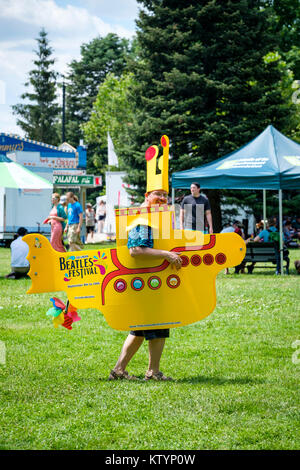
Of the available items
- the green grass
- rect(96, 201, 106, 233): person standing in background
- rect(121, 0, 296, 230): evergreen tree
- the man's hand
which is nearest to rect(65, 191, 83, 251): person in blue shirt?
the green grass

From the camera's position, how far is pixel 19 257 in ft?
43.9

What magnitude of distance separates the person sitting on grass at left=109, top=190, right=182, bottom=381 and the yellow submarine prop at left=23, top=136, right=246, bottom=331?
9 cm

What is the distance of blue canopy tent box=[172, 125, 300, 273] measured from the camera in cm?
1438

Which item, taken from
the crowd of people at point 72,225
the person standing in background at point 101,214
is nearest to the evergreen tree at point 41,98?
the person standing in background at point 101,214

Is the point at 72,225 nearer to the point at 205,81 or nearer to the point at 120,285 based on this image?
the point at 120,285

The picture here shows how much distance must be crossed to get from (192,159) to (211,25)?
19.5 feet

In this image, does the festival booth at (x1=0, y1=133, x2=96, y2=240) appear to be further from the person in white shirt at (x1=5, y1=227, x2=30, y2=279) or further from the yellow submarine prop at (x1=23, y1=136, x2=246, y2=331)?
the yellow submarine prop at (x1=23, y1=136, x2=246, y2=331)

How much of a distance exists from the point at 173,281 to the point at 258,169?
9.47 meters

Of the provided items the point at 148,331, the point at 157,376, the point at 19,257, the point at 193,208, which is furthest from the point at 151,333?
the point at 193,208

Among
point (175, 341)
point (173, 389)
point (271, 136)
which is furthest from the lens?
point (271, 136)

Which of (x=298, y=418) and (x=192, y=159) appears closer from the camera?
(x=298, y=418)
